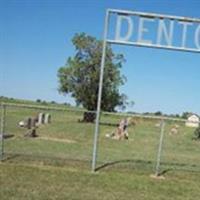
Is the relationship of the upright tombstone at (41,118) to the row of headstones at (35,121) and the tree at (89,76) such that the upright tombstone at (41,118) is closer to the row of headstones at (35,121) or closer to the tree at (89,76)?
the row of headstones at (35,121)

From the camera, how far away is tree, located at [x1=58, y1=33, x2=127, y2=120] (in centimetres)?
6525

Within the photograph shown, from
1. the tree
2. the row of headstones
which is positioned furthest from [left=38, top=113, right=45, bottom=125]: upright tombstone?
the tree

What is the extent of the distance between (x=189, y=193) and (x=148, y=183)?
1058 millimetres

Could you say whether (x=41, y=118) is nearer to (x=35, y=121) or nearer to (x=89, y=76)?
(x=35, y=121)

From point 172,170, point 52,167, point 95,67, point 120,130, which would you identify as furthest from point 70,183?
point 95,67

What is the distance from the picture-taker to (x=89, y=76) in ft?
215

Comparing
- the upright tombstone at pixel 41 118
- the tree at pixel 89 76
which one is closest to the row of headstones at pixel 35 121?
the upright tombstone at pixel 41 118

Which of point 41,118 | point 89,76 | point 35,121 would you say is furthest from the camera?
point 89,76

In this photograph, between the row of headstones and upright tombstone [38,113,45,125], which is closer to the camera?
the row of headstones

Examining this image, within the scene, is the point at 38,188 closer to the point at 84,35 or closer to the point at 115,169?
the point at 115,169

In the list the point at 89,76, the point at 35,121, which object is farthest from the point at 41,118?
the point at 89,76

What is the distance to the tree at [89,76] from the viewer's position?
6525 centimetres

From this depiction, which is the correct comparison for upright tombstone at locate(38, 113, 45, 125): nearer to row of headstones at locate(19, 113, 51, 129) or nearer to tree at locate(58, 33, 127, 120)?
row of headstones at locate(19, 113, 51, 129)

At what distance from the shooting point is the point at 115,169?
1382cm
